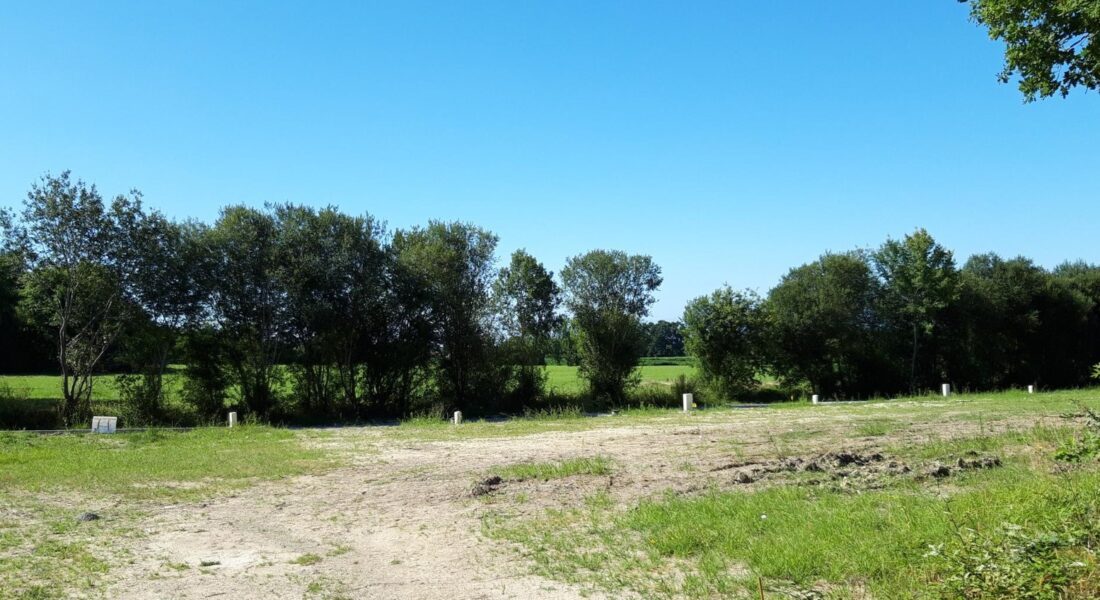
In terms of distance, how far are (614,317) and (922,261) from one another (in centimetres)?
1700

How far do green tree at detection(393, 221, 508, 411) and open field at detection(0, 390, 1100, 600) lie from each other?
1494 centimetres

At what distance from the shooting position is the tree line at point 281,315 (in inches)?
932

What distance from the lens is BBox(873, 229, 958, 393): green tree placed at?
37500 mm

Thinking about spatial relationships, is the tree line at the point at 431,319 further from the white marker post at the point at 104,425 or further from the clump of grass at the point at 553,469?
the clump of grass at the point at 553,469

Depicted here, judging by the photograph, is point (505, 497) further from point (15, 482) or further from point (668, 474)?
point (15, 482)

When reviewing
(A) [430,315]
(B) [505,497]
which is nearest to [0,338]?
(A) [430,315]

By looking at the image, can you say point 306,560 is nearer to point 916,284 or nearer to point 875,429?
point 875,429

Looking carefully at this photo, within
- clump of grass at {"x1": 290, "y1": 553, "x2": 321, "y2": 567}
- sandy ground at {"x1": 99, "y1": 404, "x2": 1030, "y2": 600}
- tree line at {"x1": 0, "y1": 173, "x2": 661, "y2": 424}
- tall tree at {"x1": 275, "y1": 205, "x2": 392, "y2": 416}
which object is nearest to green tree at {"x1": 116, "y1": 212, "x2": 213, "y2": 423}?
tree line at {"x1": 0, "y1": 173, "x2": 661, "y2": 424}

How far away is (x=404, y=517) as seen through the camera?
30.3 ft

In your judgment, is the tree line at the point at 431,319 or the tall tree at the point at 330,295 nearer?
the tree line at the point at 431,319

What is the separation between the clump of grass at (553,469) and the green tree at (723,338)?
24295mm

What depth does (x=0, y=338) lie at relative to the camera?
45.0m

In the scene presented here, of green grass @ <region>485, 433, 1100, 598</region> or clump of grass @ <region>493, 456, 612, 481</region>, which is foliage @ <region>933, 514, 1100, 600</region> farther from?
clump of grass @ <region>493, 456, 612, 481</region>

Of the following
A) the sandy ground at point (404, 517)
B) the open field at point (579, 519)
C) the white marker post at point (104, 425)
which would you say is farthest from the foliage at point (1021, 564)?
the white marker post at point (104, 425)
